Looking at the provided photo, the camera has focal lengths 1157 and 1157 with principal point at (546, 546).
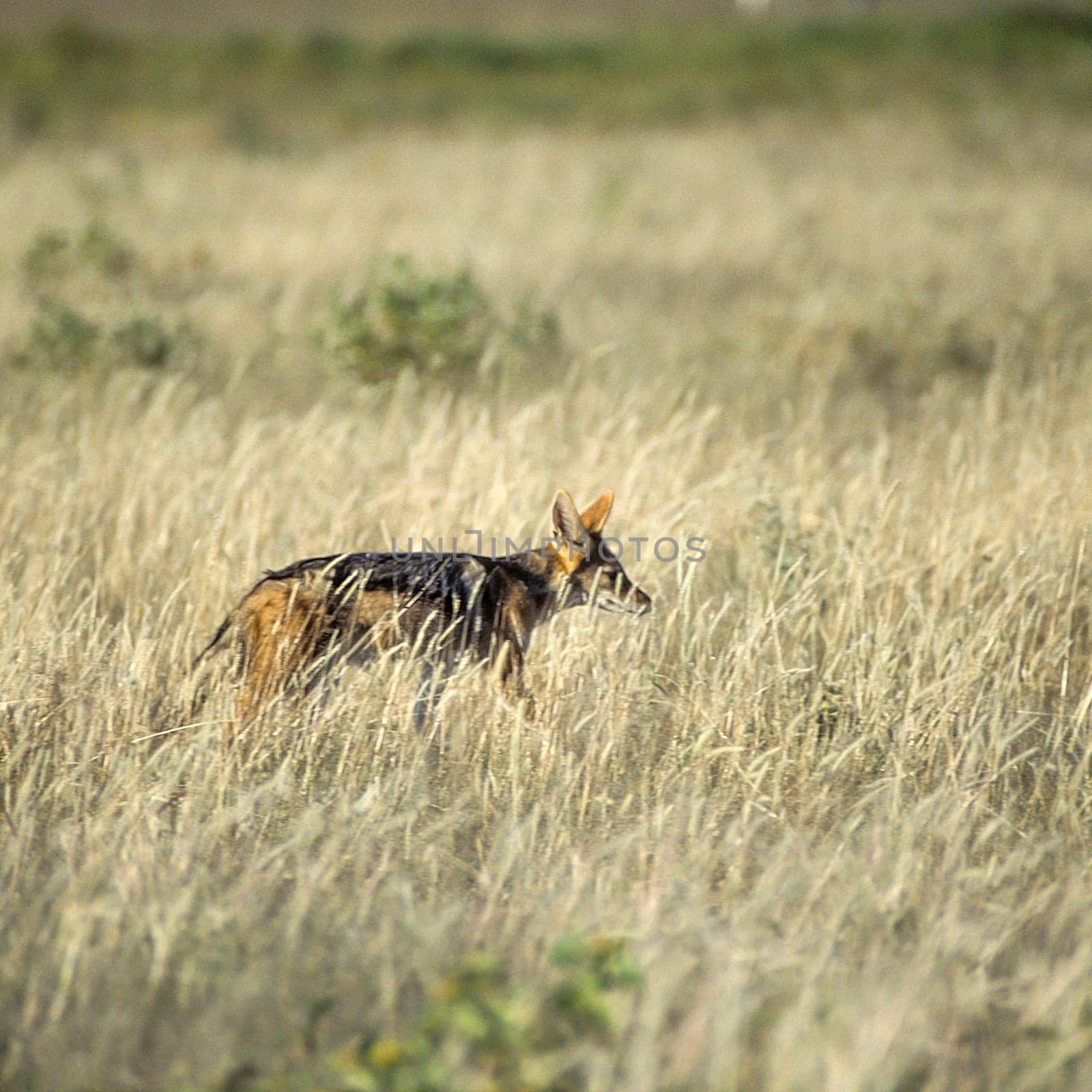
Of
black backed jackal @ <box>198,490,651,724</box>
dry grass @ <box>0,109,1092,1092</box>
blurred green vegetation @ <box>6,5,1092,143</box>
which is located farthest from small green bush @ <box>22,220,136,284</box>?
blurred green vegetation @ <box>6,5,1092,143</box>

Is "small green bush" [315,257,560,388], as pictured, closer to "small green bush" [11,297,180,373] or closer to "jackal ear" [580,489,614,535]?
"small green bush" [11,297,180,373]

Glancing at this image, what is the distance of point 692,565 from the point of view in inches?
189

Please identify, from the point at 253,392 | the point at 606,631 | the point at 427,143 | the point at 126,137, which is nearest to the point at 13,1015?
the point at 606,631

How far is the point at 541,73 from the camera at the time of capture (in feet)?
127

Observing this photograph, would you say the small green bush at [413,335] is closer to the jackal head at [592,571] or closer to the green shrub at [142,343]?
the green shrub at [142,343]

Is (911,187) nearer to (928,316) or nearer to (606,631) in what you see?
(928,316)

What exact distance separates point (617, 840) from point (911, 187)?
17690 mm

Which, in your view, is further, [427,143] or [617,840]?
[427,143]

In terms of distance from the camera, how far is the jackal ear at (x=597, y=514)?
189 inches

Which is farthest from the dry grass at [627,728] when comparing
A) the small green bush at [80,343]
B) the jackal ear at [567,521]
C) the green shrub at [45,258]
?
the green shrub at [45,258]

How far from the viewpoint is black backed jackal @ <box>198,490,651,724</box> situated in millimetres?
4035

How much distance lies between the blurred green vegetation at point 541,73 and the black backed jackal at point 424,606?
72.2ft

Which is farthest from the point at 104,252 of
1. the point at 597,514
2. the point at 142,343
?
the point at 597,514

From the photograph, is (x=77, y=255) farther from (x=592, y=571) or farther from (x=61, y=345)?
(x=592, y=571)
